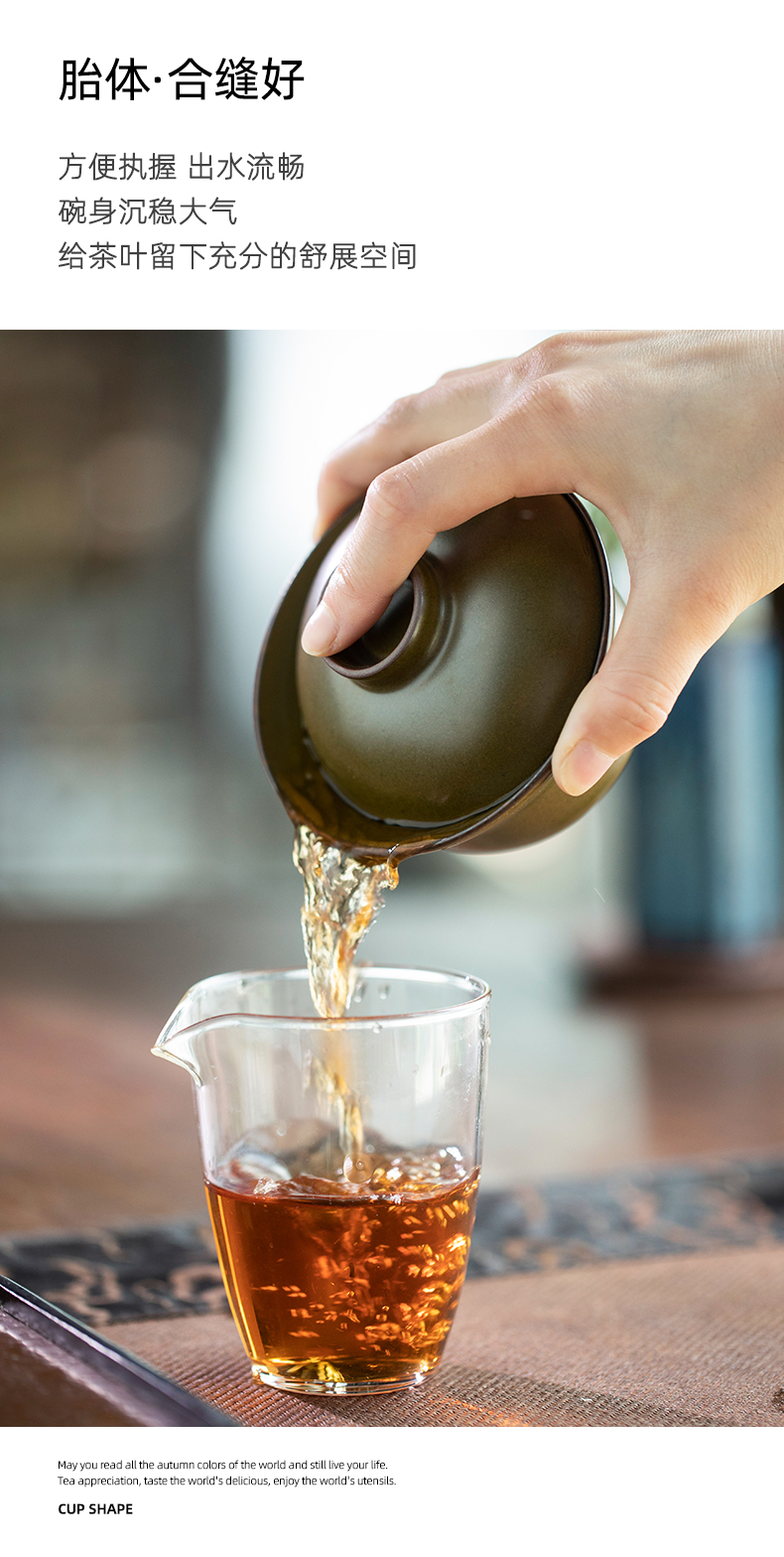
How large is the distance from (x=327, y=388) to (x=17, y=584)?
1497mm

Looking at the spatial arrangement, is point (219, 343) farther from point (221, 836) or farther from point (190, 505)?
point (221, 836)

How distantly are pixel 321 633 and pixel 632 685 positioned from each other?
6.1 inches

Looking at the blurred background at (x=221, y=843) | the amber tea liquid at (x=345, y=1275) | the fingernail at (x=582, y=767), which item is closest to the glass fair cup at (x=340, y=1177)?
the amber tea liquid at (x=345, y=1275)

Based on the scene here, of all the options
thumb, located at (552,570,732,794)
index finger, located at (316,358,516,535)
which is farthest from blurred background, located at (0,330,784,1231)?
thumb, located at (552,570,732,794)

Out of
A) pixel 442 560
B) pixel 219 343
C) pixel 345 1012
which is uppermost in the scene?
pixel 219 343

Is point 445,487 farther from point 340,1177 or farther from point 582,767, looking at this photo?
point 340,1177

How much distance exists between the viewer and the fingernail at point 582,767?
21.9 inches

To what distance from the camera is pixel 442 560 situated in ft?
2.05

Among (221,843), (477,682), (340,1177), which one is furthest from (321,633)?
(221,843)

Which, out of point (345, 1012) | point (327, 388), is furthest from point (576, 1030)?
point (327, 388)

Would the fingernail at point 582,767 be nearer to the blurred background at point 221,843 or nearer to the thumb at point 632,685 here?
the thumb at point 632,685

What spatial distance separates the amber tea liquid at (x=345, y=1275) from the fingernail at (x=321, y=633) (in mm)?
247

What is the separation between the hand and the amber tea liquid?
21cm

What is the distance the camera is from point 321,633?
63 cm
